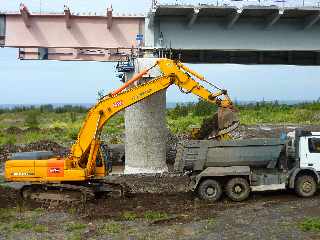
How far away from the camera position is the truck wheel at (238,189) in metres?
15.4

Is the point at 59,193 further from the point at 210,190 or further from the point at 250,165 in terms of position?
the point at 250,165

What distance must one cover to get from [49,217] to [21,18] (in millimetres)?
10451

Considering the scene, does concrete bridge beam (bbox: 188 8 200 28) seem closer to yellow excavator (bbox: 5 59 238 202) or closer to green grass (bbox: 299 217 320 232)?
yellow excavator (bbox: 5 59 238 202)

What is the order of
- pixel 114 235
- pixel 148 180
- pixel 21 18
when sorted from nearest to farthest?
pixel 114 235, pixel 148 180, pixel 21 18

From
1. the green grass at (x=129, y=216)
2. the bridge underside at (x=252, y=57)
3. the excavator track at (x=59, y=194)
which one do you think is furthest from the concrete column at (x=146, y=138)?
the green grass at (x=129, y=216)

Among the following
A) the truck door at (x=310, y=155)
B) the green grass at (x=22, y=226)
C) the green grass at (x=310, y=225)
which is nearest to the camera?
the green grass at (x=310, y=225)

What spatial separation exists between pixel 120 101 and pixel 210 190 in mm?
3815

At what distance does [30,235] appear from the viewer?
1203cm

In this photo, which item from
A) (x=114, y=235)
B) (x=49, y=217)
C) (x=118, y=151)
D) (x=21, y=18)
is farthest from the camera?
(x=118, y=151)

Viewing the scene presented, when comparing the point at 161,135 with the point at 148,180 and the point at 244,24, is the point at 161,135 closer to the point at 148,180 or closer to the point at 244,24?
the point at 148,180

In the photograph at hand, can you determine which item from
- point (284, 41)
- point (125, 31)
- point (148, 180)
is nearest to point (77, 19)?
point (125, 31)

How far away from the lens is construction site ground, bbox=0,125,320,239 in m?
11.7

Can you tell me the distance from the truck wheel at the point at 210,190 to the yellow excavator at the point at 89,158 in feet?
5.14

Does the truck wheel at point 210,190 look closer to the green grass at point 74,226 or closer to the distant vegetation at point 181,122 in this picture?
the green grass at point 74,226
